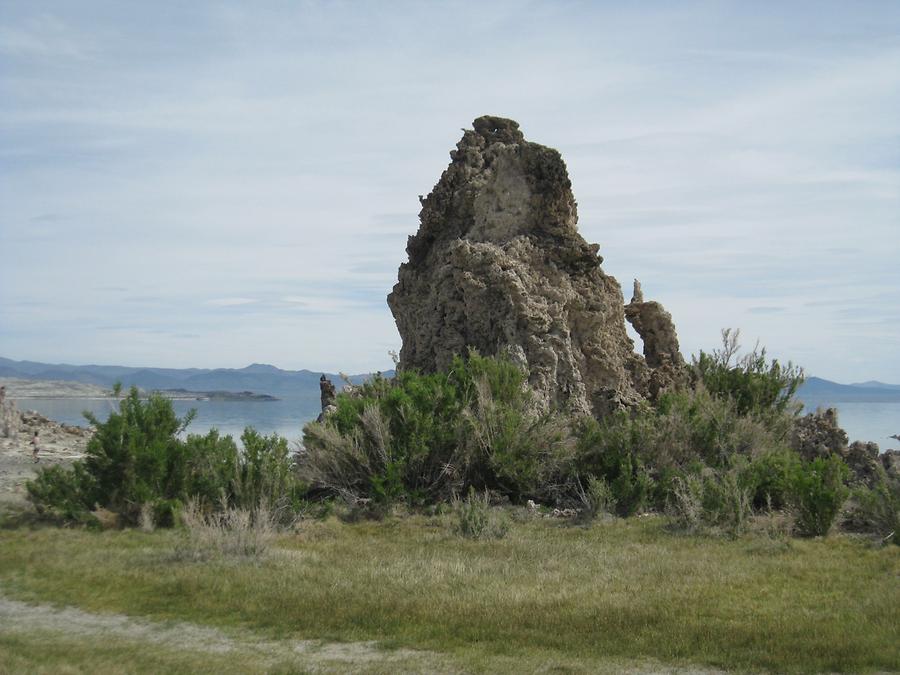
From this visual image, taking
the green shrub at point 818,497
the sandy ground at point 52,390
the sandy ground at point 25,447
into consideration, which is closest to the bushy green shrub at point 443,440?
the green shrub at point 818,497

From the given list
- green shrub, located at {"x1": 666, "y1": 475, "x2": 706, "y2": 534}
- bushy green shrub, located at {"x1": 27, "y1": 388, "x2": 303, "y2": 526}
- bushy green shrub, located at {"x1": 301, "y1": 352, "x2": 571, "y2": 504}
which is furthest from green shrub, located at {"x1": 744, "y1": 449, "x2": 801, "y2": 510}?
bushy green shrub, located at {"x1": 27, "y1": 388, "x2": 303, "y2": 526}

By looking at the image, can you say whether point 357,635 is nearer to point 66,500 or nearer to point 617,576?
point 617,576

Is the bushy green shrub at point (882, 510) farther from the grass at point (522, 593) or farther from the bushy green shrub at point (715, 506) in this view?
the bushy green shrub at point (715, 506)

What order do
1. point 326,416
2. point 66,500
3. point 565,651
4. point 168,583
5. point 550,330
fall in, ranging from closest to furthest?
1. point 565,651
2. point 168,583
3. point 66,500
4. point 326,416
5. point 550,330

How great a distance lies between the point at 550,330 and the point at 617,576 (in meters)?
7.26

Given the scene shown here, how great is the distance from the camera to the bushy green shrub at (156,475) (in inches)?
510

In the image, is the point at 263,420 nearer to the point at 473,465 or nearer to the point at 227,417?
the point at 227,417

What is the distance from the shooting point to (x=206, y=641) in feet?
25.5

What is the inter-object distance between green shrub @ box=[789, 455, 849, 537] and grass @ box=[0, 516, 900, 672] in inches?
18.8

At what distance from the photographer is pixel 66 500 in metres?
13.1

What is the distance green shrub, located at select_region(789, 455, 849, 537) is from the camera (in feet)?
40.6

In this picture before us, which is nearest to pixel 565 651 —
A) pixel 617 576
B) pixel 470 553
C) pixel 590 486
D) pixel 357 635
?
pixel 357 635

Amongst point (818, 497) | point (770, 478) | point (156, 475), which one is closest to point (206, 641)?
point (156, 475)

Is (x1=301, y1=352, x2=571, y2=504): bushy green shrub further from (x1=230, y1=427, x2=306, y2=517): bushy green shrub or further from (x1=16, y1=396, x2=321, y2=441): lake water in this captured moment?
(x1=16, y1=396, x2=321, y2=441): lake water
